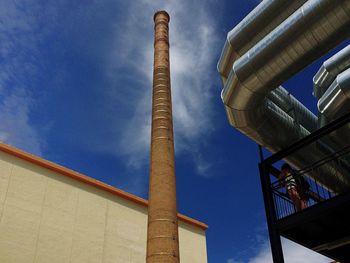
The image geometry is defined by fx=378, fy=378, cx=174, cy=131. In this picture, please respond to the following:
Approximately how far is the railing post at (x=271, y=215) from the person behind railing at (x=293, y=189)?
1.30 ft

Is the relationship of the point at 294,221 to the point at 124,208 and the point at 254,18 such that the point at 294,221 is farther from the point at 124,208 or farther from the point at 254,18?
the point at 124,208

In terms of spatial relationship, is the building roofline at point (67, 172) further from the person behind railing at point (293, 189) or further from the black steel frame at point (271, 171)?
the person behind railing at point (293, 189)

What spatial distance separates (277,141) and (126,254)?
772 centimetres

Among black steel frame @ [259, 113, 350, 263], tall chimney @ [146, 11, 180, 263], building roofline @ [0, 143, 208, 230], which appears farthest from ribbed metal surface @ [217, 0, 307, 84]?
building roofline @ [0, 143, 208, 230]

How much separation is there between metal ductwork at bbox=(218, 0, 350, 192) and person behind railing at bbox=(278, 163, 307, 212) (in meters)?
0.77

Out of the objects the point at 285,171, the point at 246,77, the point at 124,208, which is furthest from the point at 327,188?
the point at 124,208

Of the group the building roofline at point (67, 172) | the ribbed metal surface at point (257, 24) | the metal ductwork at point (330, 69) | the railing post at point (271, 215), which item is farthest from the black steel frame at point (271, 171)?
the building roofline at point (67, 172)

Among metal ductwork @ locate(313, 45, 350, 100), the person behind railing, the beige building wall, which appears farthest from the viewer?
the beige building wall

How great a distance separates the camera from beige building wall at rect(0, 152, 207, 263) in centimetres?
1175

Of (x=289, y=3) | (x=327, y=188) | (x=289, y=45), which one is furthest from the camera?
(x=327, y=188)

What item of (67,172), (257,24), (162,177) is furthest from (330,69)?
(67,172)

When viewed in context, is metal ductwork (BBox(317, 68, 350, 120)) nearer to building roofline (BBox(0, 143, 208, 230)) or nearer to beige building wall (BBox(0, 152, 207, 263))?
building roofline (BBox(0, 143, 208, 230))

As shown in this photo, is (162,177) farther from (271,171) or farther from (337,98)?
(337,98)

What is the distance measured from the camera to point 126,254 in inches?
575
